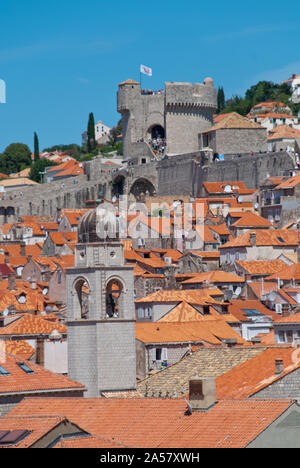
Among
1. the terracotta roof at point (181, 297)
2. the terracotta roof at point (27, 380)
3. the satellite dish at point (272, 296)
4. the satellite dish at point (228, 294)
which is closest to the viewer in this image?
the terracotta roof at point (27, 380)

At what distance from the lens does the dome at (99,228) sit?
1441 inches

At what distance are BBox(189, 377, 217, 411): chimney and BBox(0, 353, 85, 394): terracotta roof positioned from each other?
5392 millimetres

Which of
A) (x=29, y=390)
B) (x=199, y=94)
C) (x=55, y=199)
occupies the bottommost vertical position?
(x=29, y=390)

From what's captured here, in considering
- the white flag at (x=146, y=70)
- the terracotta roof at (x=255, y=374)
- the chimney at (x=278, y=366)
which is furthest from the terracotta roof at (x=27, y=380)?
the white flag at (x=146, y=70)

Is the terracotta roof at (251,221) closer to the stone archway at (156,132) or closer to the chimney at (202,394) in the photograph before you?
the stone archway at (156,132)

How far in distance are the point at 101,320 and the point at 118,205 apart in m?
56.1

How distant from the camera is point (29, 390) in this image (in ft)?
89.5

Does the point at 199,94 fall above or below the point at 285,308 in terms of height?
above

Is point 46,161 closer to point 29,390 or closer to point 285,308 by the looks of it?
point 285,308

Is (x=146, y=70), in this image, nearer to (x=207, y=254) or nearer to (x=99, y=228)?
(x=207, y=254)

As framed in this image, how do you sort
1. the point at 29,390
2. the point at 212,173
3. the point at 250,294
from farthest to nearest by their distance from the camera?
1. the point at 212,173
2. the point at 250,294
3. the point at 29,390

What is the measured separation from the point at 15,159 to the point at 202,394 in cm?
14485

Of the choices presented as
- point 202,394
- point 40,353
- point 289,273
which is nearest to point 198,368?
point 40,353
